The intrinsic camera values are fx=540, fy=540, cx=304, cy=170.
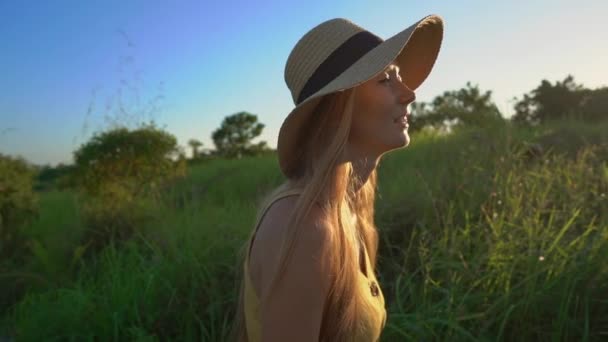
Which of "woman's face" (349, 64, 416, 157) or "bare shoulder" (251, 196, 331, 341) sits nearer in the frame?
"bare shoulder" (251, 196, 331, 341)

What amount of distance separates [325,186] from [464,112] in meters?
7.57

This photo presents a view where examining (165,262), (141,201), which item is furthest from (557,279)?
(141,201)

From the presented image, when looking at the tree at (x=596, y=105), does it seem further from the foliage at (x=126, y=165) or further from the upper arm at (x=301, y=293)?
the upper arm at (x=301, y=293)

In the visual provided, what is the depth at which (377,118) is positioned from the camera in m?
1.40

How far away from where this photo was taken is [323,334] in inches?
54.6

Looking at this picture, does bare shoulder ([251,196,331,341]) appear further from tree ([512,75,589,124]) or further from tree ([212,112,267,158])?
tree ([212,112,267,158])

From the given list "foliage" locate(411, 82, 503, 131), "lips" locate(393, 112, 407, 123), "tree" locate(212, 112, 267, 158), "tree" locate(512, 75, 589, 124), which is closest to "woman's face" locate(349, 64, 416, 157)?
"lips" locate(393, 112, 407, 123)

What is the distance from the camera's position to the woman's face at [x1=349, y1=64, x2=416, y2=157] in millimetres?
1397

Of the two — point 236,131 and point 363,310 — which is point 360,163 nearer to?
point 363,310

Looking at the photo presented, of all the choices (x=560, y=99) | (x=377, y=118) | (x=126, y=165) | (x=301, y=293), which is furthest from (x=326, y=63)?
(x=560, y=99)

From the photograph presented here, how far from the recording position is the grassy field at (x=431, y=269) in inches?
104

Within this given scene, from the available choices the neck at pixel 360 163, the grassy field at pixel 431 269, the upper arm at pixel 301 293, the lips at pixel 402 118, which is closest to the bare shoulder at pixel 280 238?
the upper arm at pixel 301 293

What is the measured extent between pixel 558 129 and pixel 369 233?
7.07 meters

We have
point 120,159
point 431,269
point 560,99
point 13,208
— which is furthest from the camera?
point 560,99
